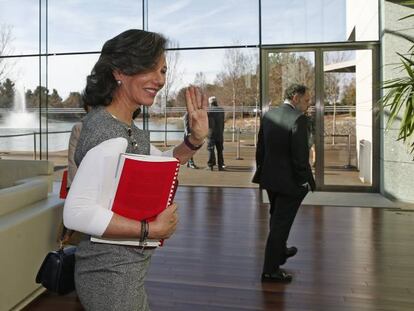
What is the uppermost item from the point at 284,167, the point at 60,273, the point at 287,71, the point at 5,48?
the point at 5,48

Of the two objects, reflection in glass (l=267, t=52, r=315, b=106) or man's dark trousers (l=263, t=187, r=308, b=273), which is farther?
reflection in glass (l=267, t=52, r=315, b=106)

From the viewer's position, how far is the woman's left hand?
132cm

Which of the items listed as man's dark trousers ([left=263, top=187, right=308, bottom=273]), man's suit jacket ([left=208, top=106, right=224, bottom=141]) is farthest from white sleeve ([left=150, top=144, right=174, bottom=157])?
man's suit jacket ([left=208, top=106, right=224, bottom=141])

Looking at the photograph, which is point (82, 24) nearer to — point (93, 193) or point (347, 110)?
point (347, 110)

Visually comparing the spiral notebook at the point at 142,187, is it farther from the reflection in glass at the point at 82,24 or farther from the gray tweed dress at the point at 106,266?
the reflection in glass at the point at 82,24

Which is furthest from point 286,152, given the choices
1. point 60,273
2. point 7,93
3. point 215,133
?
point 7,93

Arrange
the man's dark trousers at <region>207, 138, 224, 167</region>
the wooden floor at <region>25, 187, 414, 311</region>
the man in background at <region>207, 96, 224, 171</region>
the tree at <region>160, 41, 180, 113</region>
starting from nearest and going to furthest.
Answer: the wooden floor at <region>25, 187, 414, 311</region> < the man in background at <region>207, 96, 224, 171</region> < the tree at <region>160, 41, 180, 113</region> < the man's dark trousers at <region>207, 138, 224, 167</region>

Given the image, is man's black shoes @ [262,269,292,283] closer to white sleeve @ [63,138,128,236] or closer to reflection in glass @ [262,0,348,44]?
white sleeve @ [63,138,128,236]

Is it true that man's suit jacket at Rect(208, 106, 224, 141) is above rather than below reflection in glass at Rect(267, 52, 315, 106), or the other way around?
below

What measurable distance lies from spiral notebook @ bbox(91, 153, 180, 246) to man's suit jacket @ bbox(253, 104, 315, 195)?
91.4 inches

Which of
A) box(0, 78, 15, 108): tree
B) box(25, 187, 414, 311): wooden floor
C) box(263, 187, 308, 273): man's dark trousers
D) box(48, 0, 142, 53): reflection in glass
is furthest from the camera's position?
box(0, 78, 15, 108): tree

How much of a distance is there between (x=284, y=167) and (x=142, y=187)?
2462 millimetres

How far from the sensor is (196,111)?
1330 millimetres

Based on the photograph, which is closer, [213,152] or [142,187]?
[142,187]
